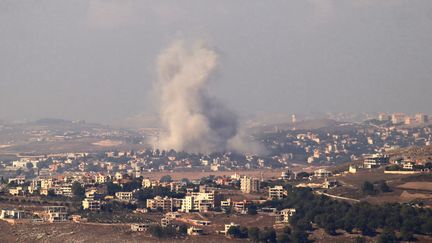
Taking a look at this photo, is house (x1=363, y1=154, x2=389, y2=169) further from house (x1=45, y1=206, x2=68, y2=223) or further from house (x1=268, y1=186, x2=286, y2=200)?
house (x1=45, y1=206, x2=68, y2=223)

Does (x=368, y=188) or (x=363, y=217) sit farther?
(x=368, y=188)

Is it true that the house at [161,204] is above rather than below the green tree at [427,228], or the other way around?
above

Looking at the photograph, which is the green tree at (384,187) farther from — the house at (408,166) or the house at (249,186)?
the house at (249,186)

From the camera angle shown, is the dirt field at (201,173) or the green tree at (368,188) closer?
the green tree at (368,188)

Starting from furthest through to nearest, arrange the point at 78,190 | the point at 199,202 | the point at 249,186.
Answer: the point at 249,186, the point at 78,190, the point at 199,202

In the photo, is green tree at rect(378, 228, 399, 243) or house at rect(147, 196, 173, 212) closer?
green tree at rect(378, 228, 399, 243)

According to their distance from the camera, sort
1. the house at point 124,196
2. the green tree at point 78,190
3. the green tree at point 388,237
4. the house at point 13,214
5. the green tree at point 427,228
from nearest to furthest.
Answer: the green tree at point 388,237, the green tree at point 427,228, the house at point 13,214, the house at point 124,196, the green tree at point 78,190

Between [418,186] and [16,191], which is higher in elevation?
[16,191]

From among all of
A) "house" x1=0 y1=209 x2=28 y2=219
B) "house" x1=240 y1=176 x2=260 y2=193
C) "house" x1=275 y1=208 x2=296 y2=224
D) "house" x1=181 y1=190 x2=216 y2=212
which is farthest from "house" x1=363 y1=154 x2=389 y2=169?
"house" x1=0 y1=209 x2=28 y2=219

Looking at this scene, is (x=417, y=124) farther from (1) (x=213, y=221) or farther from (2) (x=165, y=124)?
(1) (x=213, y=221)

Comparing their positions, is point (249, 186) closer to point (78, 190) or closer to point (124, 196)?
point (124, 196)

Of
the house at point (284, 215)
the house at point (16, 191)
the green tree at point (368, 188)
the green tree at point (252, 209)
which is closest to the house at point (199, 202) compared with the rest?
the green tree at point (252, 209)

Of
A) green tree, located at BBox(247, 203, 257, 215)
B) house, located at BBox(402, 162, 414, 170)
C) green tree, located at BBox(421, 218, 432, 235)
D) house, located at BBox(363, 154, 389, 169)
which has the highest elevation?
house, located at BBox(363, 154, 389, 169)

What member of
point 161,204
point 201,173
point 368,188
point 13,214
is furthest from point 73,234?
point 201,173
